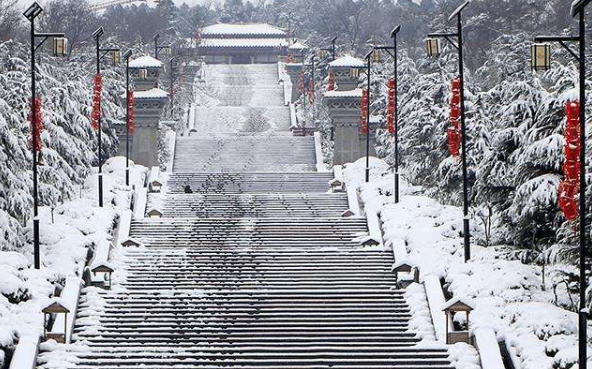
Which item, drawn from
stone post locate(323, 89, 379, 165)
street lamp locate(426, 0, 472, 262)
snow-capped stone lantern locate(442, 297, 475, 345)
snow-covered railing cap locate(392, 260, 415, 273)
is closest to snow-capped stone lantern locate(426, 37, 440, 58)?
street lamp locate(426, 0, 472, 262)

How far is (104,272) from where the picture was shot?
3212 cm

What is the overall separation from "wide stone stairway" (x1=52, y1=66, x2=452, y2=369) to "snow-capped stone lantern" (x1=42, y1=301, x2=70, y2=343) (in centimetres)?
65

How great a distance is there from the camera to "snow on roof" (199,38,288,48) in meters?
113

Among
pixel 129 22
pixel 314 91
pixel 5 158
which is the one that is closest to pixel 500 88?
pixel 5 158

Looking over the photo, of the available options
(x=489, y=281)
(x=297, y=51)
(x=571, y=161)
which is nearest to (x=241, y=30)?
(x=297, y=51)

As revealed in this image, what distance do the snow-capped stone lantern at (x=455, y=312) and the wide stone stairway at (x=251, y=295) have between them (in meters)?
0.47

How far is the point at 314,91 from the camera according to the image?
77.8 m

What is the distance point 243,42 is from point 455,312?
293 ft

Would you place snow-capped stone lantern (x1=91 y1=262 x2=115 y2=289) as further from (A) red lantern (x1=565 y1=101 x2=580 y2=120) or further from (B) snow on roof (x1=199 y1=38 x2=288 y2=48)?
(B) snow on roof (x1=199 y1=38 x2=288 y2=48)

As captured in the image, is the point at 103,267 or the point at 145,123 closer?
the point at 103,267

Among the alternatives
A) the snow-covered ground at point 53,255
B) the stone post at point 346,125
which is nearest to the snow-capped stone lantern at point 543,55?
the snow-covered ground at point 53,255

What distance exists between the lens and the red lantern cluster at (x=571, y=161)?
23.3 metres

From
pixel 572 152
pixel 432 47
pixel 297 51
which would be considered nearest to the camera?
pixel 572 152

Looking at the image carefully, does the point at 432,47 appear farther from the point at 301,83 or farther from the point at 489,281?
the point at 301,83
